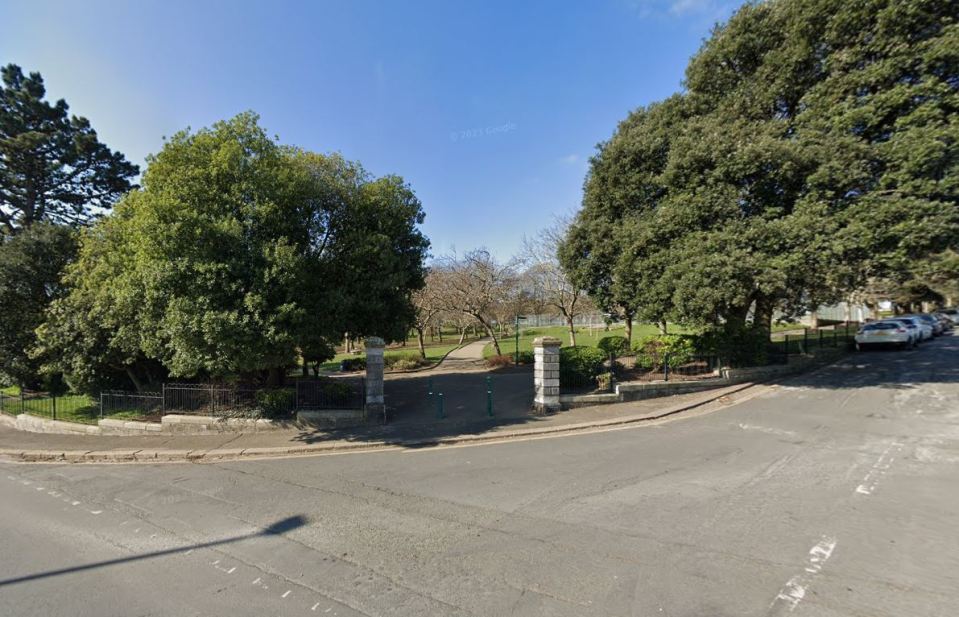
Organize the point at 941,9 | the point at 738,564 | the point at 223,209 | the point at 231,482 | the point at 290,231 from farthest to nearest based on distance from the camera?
the point at 941,9
the point at 290,231
the point at 223,209
the point at 231,482
the point at 738,564

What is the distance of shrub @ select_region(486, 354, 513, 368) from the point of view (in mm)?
22078

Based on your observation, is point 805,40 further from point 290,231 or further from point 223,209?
point 223,209

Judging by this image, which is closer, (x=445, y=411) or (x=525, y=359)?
(x=445, y=411)

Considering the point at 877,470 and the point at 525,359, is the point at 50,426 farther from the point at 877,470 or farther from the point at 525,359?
the point at 877,470

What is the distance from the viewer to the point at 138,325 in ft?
34.4

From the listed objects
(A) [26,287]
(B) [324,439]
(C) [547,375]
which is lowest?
(B) [324,439]

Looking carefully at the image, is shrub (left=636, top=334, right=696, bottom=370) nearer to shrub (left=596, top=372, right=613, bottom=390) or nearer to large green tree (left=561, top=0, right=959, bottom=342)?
large green tree (left=561, top=0, right=959, bottom=342)

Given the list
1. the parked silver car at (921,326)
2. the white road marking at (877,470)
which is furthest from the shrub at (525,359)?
the parked silver car at (921,326)

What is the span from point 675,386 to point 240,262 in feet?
41.9

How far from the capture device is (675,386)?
1298cm

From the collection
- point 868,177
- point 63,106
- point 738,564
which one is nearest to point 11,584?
point 738,564

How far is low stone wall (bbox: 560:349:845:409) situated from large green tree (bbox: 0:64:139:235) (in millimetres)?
30362

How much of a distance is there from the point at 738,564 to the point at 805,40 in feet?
53.8

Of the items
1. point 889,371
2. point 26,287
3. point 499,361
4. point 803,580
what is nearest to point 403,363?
point 499,361
